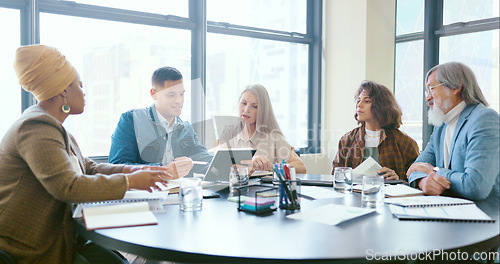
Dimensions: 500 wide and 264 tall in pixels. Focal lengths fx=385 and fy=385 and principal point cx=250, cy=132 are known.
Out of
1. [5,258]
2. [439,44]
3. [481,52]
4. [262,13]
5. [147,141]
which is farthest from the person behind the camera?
[262,13]

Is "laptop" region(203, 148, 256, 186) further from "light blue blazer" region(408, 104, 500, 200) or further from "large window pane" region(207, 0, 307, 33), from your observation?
"large window pane" region(207, 0, 307, 33)

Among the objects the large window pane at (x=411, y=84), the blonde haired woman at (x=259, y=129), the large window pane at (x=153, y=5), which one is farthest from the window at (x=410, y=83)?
the large window pane at (x=153, y=5)

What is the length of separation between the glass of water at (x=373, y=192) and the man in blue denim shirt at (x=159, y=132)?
130 centimetres

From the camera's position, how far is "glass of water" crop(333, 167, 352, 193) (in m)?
1.81

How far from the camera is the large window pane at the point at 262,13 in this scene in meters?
4.09

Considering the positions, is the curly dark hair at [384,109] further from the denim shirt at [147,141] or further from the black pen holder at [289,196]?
the black pen holder at [289,196]

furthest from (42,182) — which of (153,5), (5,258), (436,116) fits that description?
(153,5)

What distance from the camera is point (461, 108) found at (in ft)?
6.07

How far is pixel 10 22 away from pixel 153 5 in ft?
3.96

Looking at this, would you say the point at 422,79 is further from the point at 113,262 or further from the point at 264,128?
the point at 113,262

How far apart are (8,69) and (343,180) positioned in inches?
106

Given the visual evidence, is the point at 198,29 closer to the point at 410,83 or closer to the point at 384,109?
the point at 384,109

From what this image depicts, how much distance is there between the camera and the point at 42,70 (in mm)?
1439

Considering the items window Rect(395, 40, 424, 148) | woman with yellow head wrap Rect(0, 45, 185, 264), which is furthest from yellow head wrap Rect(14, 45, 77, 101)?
window Rect(395, 40, 424, 148)
